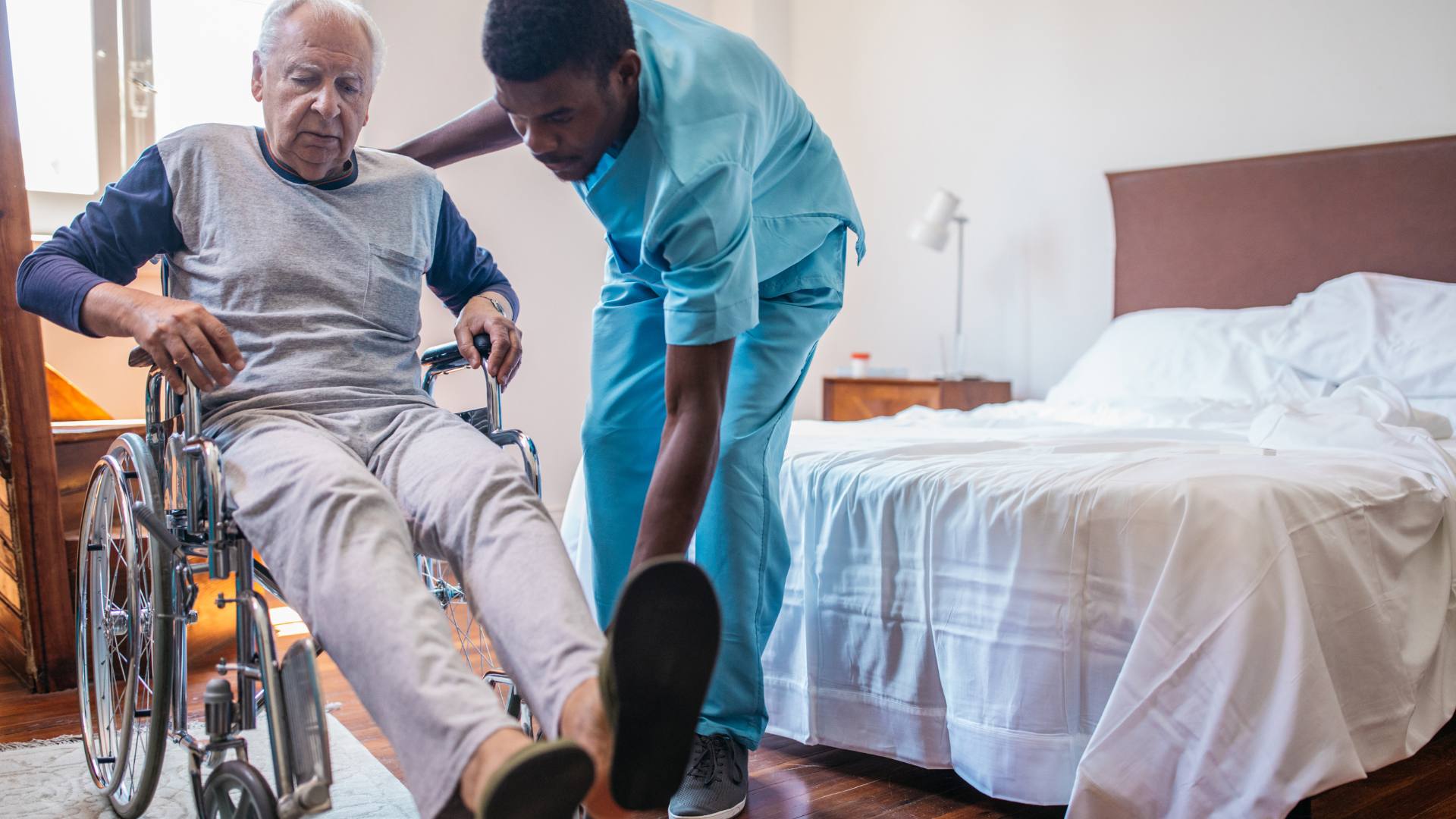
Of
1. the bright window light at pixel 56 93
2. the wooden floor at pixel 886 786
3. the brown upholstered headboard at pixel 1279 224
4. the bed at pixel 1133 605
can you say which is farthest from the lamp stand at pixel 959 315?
the bright window light at pixel 56 93

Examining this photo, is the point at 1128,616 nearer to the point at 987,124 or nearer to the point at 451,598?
the point at 451,598

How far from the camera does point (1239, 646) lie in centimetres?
133

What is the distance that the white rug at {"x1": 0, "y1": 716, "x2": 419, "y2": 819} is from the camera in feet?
5.24

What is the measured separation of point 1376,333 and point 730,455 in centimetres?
190

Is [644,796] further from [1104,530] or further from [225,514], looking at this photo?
[1104,530]

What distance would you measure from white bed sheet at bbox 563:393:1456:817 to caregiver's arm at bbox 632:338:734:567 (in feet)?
1.87

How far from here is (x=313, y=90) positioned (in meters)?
1.43

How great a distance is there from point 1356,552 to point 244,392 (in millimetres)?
1501

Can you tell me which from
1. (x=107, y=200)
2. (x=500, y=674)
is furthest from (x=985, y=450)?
(x=107, y=200)

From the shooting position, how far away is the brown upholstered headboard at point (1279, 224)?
9.62 ft

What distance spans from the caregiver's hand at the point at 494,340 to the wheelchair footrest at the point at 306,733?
1.62 feet

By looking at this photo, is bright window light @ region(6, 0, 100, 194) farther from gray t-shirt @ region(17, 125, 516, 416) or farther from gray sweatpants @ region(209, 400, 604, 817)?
gray sweatpants @ region(209, 400, 604, 817)

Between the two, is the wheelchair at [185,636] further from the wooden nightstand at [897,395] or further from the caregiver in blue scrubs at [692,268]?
the wooden nightstand at [897,395]

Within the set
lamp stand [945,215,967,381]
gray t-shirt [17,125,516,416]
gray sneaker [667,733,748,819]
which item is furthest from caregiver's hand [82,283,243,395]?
lamp stand [945,215,967,381]
